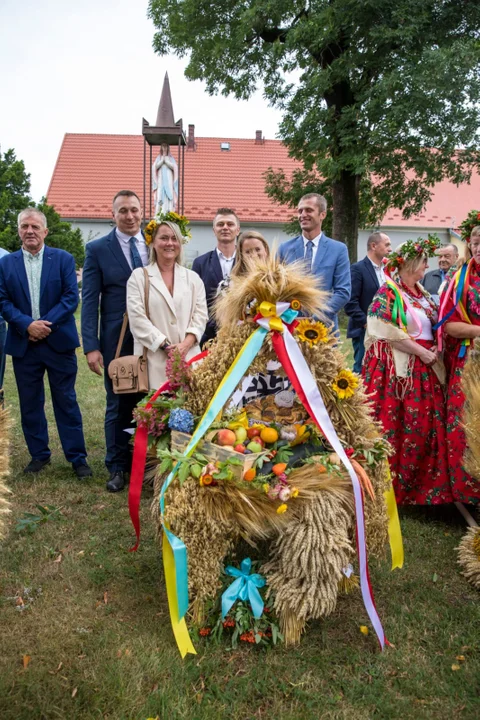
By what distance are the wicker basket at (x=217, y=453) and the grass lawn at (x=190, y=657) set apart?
0.79m

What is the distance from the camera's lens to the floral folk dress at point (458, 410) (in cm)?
388

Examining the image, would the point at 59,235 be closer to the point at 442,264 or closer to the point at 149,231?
the point at 442,264

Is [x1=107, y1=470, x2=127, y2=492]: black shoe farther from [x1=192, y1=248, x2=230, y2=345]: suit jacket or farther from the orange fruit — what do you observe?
the orange fruit

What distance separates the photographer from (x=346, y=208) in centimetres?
1305

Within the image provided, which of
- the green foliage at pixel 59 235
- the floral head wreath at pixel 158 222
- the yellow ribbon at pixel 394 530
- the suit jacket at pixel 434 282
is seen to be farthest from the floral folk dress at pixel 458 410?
the green foliage at pixel 59 235

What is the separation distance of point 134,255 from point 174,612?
2.76m

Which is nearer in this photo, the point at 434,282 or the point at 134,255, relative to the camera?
the point at 134,255

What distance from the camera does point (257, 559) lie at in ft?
9.54

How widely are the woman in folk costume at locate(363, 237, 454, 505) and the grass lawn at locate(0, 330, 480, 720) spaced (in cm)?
57

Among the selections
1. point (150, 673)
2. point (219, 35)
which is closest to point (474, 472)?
point (150, 673)

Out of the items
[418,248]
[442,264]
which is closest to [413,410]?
[418,248]

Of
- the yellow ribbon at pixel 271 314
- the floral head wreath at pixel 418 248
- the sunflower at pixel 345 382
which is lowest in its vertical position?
the sunflower at pixel 345 382

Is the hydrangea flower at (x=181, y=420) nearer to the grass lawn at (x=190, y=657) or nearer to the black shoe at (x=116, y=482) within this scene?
the grass lawn at (x=190, y=657)

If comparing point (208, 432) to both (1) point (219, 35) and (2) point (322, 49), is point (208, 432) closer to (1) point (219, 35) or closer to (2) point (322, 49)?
(2) point (322, 49)
